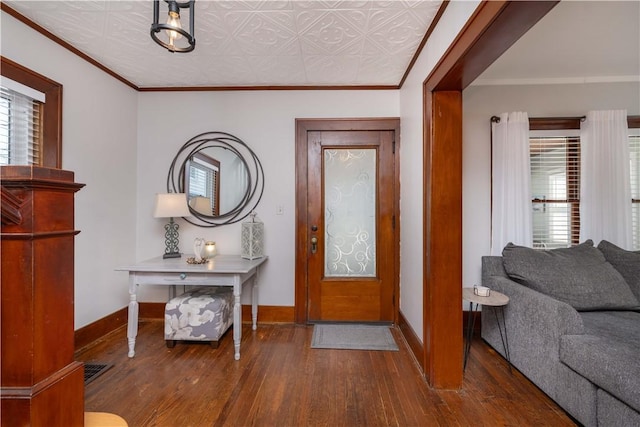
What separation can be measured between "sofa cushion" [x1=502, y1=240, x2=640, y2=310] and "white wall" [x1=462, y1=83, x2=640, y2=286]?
51 centimetres

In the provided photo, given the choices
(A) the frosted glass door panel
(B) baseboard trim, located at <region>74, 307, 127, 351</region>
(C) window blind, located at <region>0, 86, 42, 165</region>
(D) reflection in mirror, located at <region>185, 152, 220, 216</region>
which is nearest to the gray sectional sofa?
(A) the frosted glass door panel

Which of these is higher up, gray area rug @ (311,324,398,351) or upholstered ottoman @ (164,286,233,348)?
upholstered ottoman @ (164,286,233,348)

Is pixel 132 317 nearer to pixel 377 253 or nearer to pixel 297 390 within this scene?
pixel 297 390

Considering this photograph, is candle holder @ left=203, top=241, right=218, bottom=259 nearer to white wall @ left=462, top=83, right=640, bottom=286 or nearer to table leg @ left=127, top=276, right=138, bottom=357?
table leg @ left=127, top=276, right=138, bottom=357

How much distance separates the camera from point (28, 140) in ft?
7.33

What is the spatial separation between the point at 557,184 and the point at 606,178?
0.37 m

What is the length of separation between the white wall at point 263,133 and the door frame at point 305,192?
0.06m

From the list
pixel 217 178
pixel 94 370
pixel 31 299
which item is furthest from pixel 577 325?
pixel 94 370

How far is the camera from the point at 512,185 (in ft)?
9.25

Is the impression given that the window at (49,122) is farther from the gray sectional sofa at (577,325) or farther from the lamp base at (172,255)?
the gray sectional sofa at (577,325)

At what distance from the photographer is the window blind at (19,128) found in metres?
2.08

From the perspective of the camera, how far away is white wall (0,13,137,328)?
2.31 meters

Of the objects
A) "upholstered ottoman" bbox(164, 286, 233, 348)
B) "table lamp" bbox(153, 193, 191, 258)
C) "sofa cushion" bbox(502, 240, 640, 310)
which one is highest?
"table lamp" bbox(153, 193, 191, 258)

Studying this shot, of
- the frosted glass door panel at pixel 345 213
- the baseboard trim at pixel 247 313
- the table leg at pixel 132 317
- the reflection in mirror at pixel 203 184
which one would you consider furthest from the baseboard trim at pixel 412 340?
the table leg at pixel 132 317
